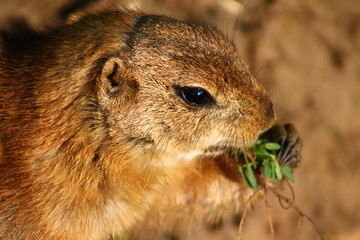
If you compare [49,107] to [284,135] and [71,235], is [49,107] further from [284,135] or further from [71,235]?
[284,135]

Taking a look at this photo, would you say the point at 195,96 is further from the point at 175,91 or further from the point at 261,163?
the point at 261,163

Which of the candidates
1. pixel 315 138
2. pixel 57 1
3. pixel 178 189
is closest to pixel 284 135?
pixel 178 189

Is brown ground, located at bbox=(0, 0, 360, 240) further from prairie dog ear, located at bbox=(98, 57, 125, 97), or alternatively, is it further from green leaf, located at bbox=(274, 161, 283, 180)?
prairie dog ear, located at bbox=(98, 57, 125, 97)

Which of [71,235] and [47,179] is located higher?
[47,179]

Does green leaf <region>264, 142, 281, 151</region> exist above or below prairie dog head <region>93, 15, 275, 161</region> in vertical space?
below

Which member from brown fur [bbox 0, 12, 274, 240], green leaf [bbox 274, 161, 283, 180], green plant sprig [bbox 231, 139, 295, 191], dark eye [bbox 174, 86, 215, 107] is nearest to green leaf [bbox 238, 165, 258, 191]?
green plant sprig [bbox 231, 139, 295, 191]

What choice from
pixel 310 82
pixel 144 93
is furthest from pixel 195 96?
pixel 310 82
